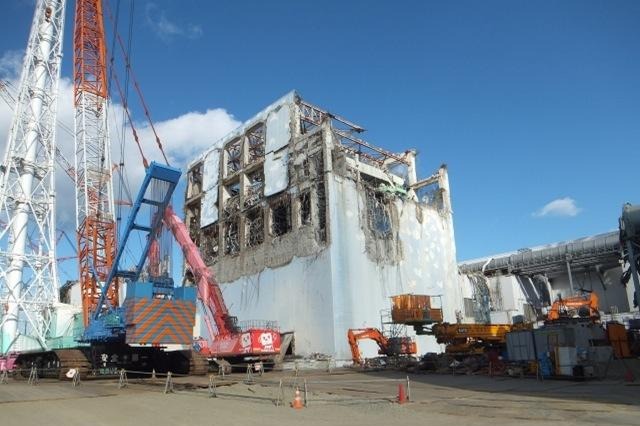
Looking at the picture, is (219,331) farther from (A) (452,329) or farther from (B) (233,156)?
(B) (233,156)

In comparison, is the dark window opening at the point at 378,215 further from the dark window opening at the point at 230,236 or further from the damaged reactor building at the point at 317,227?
the dark window opening at the point at 230,236

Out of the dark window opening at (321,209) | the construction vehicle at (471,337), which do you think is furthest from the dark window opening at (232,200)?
the construction vehicle at (471,337)

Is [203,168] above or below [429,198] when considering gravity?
above

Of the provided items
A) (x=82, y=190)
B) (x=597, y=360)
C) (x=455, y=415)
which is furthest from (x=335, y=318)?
(x=455, y=415)

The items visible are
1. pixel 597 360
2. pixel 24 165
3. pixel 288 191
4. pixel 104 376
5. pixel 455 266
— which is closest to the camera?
pixel 597 360

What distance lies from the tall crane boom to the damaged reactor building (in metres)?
16.2

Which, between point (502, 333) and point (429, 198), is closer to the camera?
point (502, 333)

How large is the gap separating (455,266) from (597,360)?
29.3m

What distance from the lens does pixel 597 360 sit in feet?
73.6

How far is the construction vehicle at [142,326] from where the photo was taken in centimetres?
2655

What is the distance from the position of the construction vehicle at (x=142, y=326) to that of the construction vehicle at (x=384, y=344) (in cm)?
992

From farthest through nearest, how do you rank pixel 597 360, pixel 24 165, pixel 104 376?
pixel 24 165 → pixel 104 376 → pixel 597 360

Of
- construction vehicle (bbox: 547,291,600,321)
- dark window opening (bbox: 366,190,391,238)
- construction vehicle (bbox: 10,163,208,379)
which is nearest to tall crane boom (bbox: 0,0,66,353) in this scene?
construction vehicle (bbox: 10,163,208,379)

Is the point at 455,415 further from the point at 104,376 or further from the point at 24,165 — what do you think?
the point at 24,165
